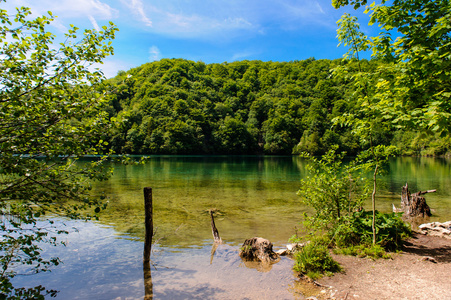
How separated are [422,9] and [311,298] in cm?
687

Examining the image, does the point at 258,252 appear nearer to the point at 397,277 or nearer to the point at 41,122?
the point at 397,277

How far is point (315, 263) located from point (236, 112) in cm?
14982

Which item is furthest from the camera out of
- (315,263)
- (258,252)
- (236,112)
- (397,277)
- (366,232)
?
(236,112)

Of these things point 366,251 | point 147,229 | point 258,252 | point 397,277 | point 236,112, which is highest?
point 236,112

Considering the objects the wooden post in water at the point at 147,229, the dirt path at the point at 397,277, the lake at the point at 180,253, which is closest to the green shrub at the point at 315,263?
the dirt path at the point at 397,277

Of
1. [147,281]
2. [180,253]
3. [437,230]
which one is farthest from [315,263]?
[437,230]

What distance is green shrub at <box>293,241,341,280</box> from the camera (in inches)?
280

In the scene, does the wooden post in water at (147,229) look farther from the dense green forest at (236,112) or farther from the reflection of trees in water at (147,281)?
the dense green forest at (236,112)

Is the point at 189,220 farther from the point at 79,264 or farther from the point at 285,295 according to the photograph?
the point at 285,295

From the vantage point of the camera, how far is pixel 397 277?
21.2ft

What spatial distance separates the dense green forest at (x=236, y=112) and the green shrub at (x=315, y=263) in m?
94.1

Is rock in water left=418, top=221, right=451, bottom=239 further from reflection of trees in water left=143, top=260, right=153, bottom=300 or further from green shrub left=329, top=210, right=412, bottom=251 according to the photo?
reflection of trees in water left=143, top=260, right=153, bottom=300

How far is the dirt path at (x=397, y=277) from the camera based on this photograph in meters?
5.80

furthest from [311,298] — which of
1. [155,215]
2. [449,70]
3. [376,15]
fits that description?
[155,215]
